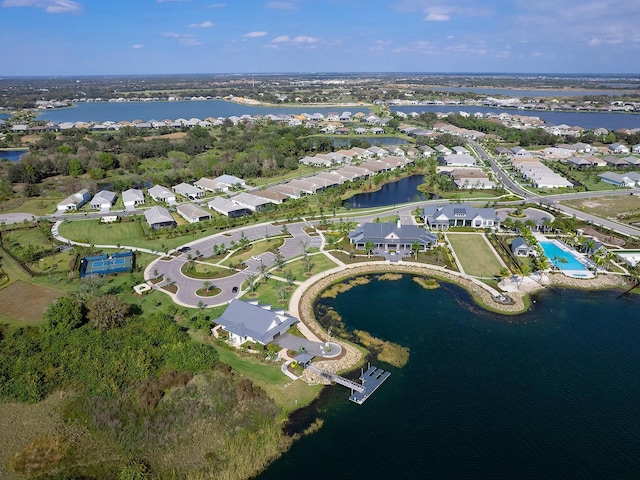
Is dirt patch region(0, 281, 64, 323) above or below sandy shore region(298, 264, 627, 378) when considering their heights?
below

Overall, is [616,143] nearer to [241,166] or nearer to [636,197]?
[636,197]

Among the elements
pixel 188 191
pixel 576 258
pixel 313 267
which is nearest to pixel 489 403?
pixel 313 267

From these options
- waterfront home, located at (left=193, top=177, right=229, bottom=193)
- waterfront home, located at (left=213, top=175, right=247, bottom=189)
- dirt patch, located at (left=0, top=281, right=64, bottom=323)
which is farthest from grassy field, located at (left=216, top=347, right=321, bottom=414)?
waterfront home, located at (left=213, top=175, right=247, bottom=189)

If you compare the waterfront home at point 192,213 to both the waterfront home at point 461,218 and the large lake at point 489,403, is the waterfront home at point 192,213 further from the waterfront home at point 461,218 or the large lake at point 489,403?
the waterfront home at point 461,218

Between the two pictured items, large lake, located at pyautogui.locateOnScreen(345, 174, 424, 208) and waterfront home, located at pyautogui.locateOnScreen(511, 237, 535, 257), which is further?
large lake, located at pyautogui.locateOnScreen(345, 174, 424, 208)

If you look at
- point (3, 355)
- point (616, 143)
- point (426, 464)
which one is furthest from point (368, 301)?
point (616, 143)

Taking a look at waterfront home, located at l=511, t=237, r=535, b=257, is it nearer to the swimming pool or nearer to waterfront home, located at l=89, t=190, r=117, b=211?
the swimming pool

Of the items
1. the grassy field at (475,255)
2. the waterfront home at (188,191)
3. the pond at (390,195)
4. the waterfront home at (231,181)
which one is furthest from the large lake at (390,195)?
the waterfront home at (188,191)
